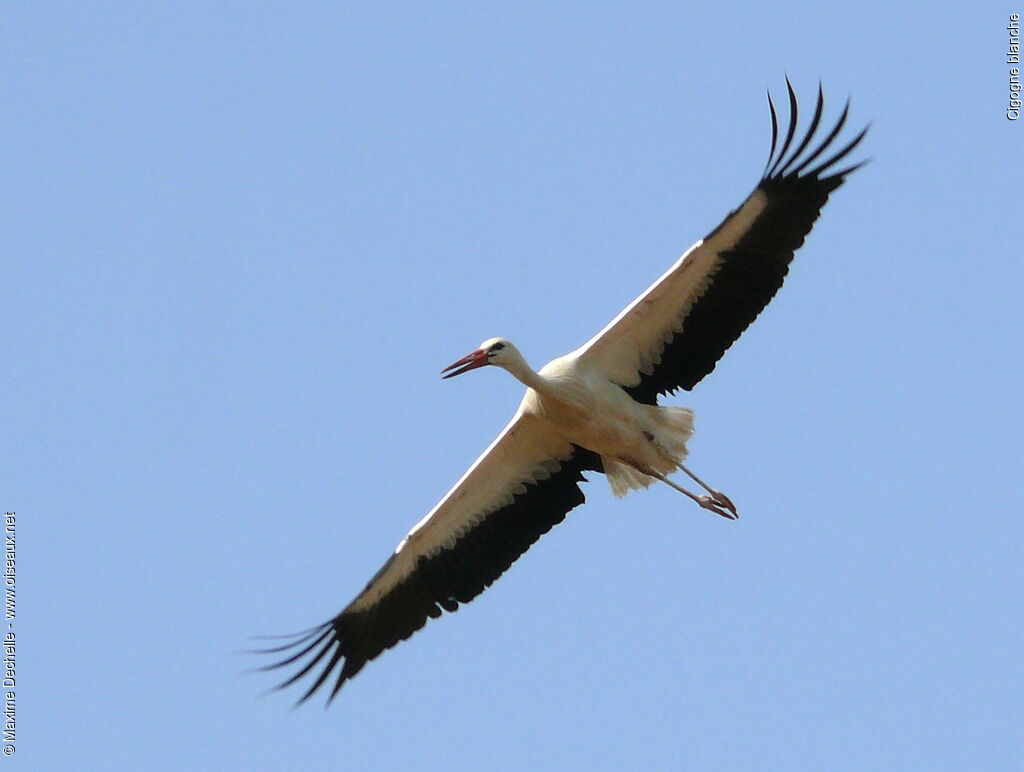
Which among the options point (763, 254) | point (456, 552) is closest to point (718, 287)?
point (763, 254)

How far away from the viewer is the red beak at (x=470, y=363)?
15305 millimetres

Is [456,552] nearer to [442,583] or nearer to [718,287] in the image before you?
[442,583]

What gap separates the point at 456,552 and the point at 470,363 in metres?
1.42

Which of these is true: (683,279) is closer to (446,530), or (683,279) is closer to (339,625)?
(446,530)

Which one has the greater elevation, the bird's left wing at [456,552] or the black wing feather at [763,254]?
the black wing feather at [763,254]

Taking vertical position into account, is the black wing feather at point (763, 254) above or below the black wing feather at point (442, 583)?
above

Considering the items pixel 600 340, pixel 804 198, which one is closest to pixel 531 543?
pixel 600 340

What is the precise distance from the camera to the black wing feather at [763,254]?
49.1 ft

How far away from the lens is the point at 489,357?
15266mm

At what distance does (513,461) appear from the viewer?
1578 centimetres

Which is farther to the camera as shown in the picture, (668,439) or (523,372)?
(668,439)

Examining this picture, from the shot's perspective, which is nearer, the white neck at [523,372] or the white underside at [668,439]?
the white neck at [523,372]

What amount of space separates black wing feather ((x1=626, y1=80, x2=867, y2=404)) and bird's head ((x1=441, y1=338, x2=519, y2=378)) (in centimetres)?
109

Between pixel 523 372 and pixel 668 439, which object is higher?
pixel 523 372
